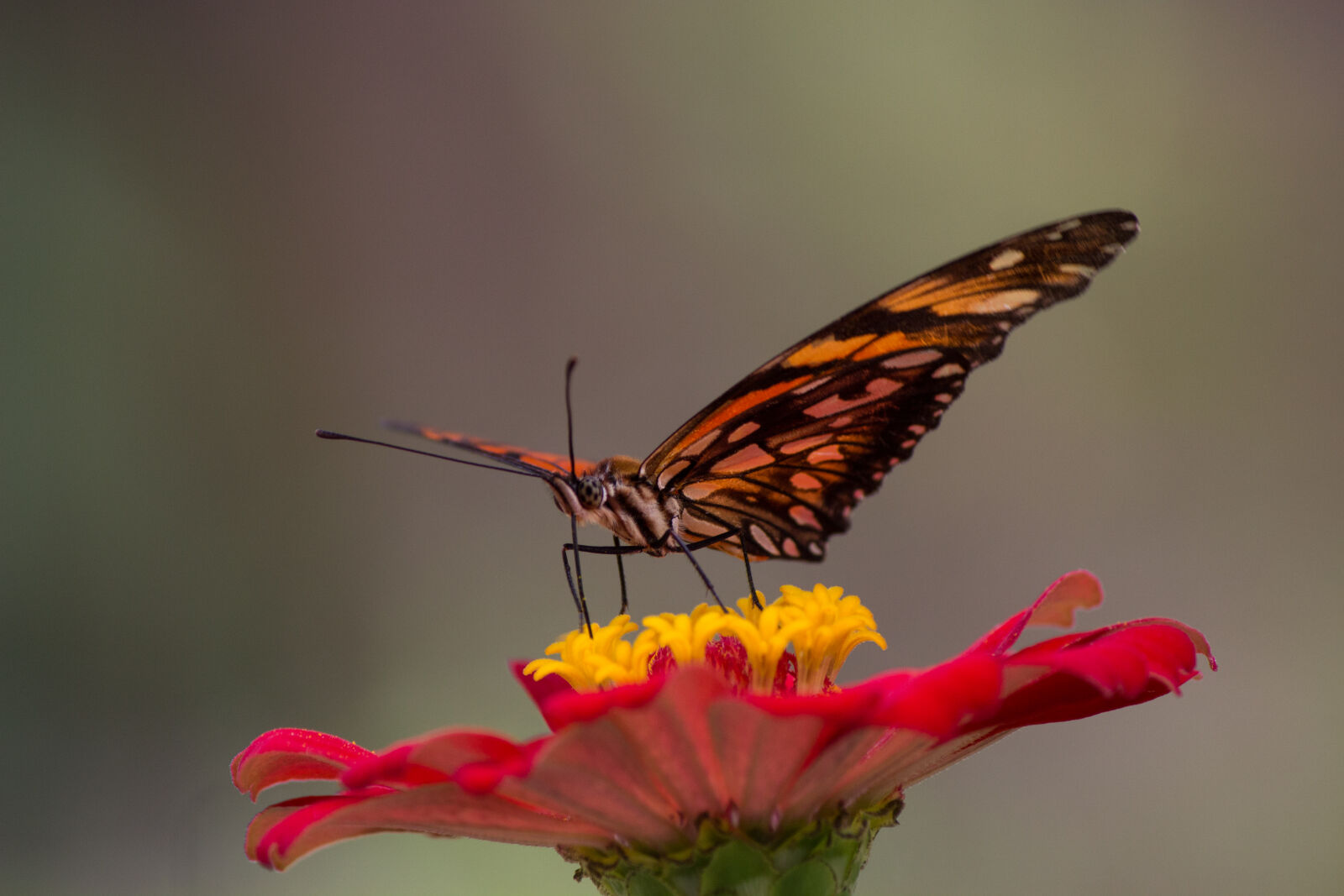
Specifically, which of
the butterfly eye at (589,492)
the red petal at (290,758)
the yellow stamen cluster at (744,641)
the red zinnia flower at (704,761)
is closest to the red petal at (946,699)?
the red zinnia flower at (704,761)

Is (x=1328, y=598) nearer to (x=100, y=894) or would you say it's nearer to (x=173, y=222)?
(x=100, y=894)

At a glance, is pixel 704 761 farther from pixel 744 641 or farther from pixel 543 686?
pixel 543 686

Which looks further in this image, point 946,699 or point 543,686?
point 543,686

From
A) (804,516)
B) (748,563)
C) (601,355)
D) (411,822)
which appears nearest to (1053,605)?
(748,563)

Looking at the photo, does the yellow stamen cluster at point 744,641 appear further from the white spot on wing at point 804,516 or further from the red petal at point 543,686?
the white spot on wing at point 804,516

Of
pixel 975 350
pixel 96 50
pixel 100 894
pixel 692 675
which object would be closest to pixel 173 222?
pixel 96 50

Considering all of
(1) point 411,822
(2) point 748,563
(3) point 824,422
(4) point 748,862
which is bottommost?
(4) point 748,862

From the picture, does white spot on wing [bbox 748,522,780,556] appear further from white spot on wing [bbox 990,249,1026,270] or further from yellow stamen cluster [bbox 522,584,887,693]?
white spot on wing [bbox 990,249,1026,270]
